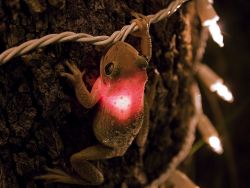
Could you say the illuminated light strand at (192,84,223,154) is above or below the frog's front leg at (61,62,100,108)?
below

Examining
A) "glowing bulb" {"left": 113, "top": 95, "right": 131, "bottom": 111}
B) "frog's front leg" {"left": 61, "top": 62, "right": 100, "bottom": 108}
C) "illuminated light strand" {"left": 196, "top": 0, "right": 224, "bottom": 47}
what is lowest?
"glowing bulb" {"left": 113, "top": 95, "right": 131, "bottom": 111}

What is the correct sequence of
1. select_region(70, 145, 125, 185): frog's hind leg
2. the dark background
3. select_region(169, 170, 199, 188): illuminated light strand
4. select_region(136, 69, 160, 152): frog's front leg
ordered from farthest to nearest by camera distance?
the dark background, select_region(169, 170, 199, 188): illuminated light strand, select_region(136, 69, 160, 152): frog's front leg, select_region(70, 145, 125, 185): frog's hind leg

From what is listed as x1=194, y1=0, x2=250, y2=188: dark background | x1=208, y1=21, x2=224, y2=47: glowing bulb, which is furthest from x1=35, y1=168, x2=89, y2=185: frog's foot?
x1=194, y1=0, x2=250, y2=188: dark background

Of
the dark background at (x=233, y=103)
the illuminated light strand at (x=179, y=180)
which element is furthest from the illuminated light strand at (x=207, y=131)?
the dark background at (x=233, y=103)

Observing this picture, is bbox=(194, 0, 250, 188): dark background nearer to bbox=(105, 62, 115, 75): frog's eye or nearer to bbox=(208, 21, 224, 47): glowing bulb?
bbox=(208, 21, 224, 47): glowing bulb

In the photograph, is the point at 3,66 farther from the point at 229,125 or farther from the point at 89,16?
the point at 229,125

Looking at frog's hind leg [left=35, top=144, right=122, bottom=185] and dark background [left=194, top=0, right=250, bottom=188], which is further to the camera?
dark background [left=194, top=0, right=250, bottom=188]

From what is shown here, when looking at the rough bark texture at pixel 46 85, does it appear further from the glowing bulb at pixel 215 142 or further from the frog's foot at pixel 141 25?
the glowing bulb at pixel 215 142

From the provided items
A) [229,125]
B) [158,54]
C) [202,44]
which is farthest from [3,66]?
[229,125]

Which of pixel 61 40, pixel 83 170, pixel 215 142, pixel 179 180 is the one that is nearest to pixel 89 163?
pixel 83 170
